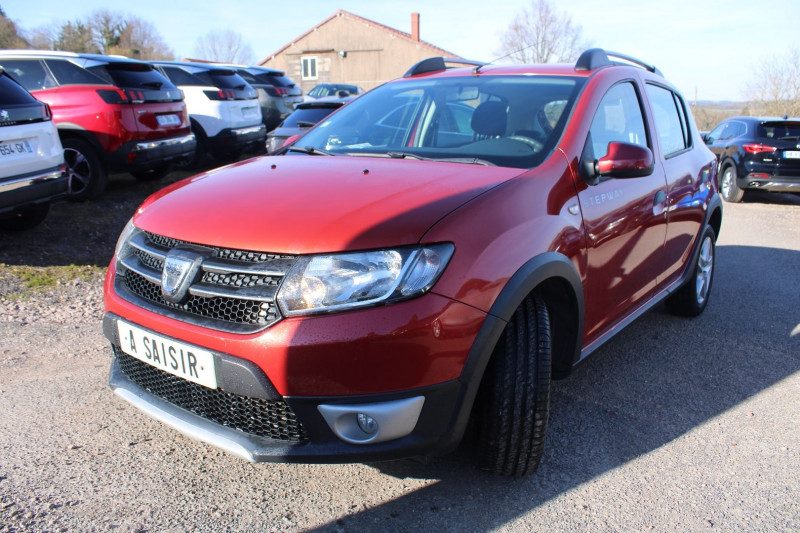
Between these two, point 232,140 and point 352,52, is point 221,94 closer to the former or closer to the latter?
point 232,140

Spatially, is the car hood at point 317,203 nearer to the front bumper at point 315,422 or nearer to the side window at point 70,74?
the front bumper at point 315,422

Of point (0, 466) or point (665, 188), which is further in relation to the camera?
point (665, 188)

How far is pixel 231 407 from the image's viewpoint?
2236 mm

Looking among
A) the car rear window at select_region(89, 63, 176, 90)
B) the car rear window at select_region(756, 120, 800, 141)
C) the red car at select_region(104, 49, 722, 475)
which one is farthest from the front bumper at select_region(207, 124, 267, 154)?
→ the car rear window at select_region(756, 120, 800, 141)

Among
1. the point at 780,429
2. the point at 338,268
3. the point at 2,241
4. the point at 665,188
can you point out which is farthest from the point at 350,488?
the point at 2,241

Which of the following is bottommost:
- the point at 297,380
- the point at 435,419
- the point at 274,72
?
the point at 435,419

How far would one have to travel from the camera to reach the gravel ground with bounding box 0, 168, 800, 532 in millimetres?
2361

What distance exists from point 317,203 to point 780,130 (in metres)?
11.6

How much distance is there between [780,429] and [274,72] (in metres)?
12.4

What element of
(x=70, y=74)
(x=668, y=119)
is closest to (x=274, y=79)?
(x=70, y=74)

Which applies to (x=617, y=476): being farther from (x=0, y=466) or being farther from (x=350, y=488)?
(x=0, y=466)

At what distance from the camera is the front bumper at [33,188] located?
188 inches

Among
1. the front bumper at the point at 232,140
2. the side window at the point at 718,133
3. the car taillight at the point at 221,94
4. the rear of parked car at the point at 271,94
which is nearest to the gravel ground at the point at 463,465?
the front bumper at the point at 232,140

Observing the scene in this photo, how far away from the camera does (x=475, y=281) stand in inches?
85.3
